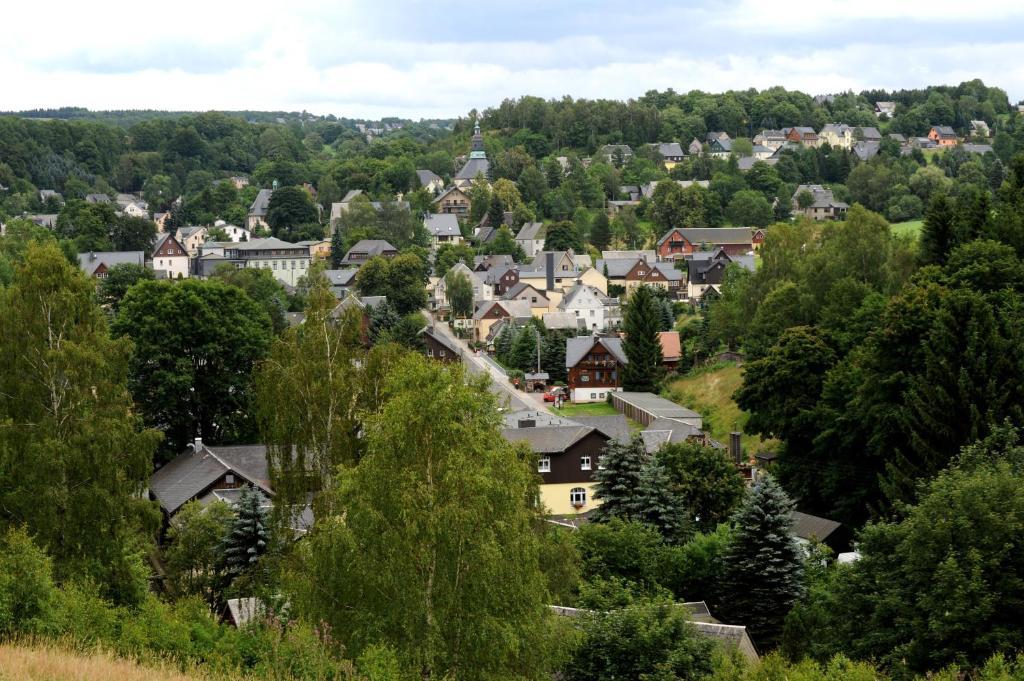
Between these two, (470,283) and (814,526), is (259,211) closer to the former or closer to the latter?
(470,283)

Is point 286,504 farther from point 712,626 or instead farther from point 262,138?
point 262,138

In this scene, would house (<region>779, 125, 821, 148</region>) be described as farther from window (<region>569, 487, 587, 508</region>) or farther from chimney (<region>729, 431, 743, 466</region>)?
window (<region>569, 487, 587, 508</region>)

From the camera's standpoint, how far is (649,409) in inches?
2063

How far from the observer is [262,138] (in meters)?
192

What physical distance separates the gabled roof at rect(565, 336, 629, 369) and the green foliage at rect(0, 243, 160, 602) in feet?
134

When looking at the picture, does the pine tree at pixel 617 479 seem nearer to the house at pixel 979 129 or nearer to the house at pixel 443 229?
the house at pixel 443 229

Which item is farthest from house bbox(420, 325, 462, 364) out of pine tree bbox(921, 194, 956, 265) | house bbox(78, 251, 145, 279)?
pine tree bbox(921, 194, 956, 265)

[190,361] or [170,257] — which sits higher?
[190,361]

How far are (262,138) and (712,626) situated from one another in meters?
178

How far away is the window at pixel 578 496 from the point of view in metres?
40.0

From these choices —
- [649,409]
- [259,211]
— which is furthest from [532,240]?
[649,409]

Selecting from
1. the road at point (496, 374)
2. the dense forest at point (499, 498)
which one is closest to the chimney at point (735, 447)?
the dense forest at point (499, 498)

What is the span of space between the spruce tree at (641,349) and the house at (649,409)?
911 mm

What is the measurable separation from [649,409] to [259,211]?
8089 centimetres
